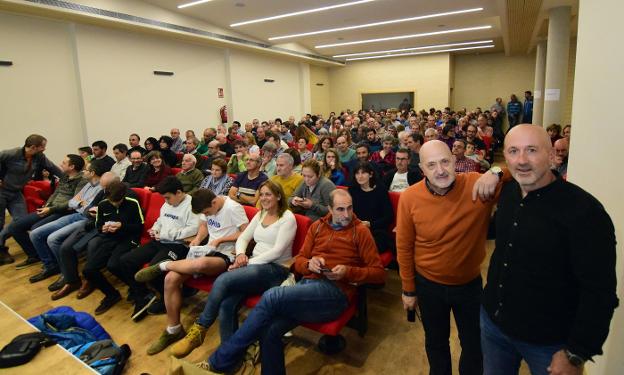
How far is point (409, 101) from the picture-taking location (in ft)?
53.2

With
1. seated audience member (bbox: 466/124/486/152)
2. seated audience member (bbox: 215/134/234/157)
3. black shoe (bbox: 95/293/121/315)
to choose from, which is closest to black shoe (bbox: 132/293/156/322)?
black shoe (bbox: 95/293/121/315)

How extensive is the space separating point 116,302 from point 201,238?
1042 millimetres

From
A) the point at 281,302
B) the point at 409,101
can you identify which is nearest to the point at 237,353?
the point at 281,302

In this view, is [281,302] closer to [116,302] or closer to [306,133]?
[116,302]

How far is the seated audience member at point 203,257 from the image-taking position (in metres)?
2.72

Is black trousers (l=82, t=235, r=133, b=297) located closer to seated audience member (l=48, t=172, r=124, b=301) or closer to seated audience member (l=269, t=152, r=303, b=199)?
seated audience member (l=48, t=172, r=124, b=301)

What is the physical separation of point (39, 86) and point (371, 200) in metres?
7.02

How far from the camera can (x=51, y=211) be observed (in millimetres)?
4242

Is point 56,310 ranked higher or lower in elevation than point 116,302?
higher

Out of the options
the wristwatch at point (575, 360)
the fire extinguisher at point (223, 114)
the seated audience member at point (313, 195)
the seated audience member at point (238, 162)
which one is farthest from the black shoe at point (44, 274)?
the fire extinguisher at point (223, 114)

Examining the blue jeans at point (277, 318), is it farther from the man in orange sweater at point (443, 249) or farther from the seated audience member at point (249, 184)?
the seated audience member at point (249, 184)

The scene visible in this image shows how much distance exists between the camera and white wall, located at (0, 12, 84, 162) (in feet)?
21.5

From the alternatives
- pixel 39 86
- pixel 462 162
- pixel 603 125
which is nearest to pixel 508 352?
pixel 603 125

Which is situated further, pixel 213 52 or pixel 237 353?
pixel 213 52
